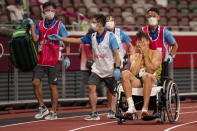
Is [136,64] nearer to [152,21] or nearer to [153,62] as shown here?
[153,62]

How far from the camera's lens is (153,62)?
10.5 meters

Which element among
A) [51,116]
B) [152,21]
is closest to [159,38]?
[152,21]

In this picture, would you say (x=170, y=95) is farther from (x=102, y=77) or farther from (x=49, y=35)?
(x=49, y=35)

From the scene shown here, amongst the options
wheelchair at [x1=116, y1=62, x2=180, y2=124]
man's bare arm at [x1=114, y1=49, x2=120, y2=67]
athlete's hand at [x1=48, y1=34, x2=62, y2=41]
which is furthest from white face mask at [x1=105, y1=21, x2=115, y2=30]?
wheelchair at [x1=116, y1=62, x2=180, y2=124]

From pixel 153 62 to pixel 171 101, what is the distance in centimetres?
74

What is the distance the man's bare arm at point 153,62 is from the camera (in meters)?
10.5

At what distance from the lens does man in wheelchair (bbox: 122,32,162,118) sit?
1021cm

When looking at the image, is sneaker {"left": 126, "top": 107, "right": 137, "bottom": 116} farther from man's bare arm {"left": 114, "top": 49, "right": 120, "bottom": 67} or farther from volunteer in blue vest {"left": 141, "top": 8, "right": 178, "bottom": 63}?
volunteer in blue vest {"left": 141, "top": 8, "right": 178, "bottom": 63}

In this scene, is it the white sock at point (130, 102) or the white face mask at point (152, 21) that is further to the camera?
the white face mask at point (152, 21)

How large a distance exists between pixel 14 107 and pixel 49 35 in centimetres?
410

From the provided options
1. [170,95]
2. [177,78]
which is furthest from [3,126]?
[177,78]

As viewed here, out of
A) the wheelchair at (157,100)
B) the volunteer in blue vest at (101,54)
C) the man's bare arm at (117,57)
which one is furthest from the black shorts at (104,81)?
the wheelchair at (157,100)

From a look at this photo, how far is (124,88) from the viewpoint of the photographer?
10.3 m

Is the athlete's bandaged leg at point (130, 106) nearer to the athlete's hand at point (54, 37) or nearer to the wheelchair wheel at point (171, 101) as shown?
the wheelchair wheel at point (171, 101)
